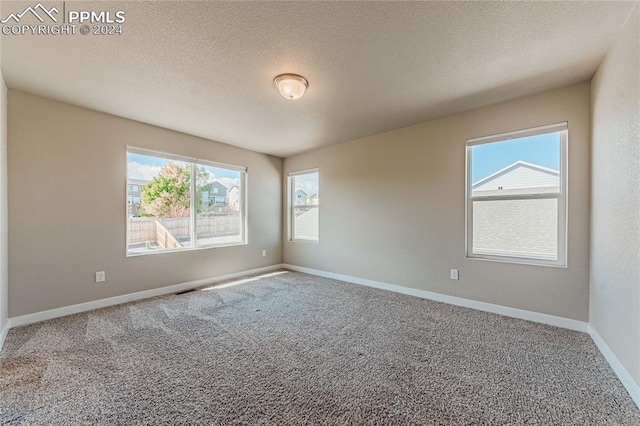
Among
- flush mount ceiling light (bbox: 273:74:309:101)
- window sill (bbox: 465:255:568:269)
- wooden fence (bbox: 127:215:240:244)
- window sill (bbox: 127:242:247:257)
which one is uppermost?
flush mount ceiling light (bbox: 273:74:309:101)

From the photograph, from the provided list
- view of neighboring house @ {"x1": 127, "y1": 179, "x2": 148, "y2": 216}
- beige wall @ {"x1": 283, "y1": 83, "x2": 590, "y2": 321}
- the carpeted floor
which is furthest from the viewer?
view of neighboring house @ {"x1": 127, "y1": 179, "x2": 148, "y2": 216}

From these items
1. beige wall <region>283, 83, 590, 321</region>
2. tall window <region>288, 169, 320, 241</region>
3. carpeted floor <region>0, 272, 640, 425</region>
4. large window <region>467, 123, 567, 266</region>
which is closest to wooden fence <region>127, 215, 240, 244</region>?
carpeted floor <region>0, 272, 640, 425</region>

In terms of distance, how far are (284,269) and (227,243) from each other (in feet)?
4.30

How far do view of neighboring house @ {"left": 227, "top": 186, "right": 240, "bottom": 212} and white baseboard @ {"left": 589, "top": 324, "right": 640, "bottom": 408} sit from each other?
4.87 m

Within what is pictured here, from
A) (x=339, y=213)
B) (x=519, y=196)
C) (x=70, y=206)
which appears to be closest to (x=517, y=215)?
(x=519, y=196)

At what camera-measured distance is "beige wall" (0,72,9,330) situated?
7.64 ft

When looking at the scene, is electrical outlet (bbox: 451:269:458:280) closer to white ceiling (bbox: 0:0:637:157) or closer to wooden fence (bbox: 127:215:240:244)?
white ceiling (bbox: 0:0:637:157)

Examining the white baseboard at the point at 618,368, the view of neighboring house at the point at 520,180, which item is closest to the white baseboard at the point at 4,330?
the white baseboard at the point at 618,368

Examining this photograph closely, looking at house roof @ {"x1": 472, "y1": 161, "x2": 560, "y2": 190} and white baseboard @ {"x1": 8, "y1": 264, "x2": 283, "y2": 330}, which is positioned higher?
house roof @ {"x1": 472, "y1": 161, "x2": 560, "y2": 190}

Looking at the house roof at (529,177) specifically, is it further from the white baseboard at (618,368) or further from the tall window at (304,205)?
the tall window at (304,205)

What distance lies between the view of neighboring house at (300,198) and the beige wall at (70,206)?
224 cm

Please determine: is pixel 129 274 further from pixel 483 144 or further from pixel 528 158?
pixel 528 158

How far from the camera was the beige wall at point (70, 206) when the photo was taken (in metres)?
2.68

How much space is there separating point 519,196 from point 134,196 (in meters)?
4.80
